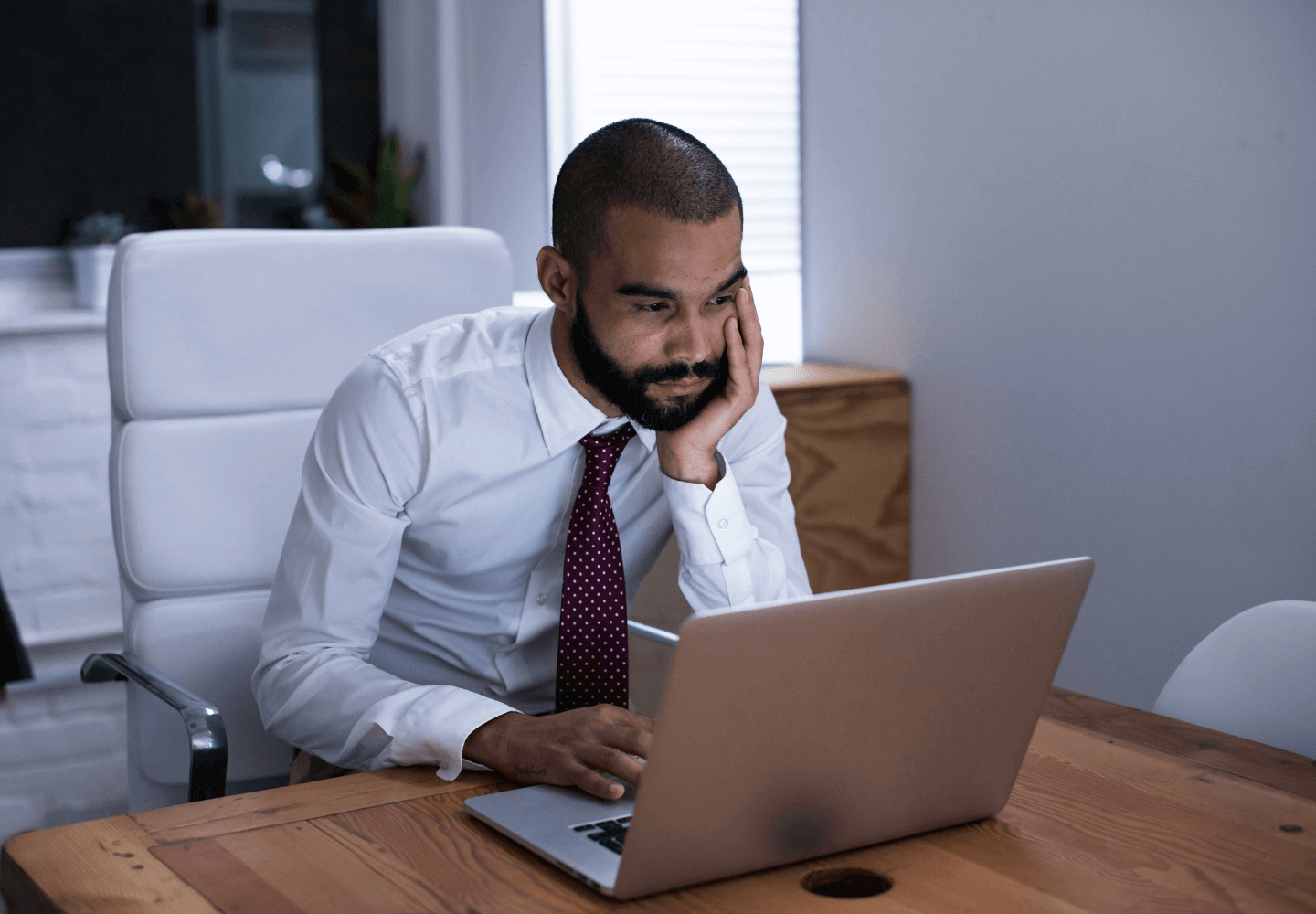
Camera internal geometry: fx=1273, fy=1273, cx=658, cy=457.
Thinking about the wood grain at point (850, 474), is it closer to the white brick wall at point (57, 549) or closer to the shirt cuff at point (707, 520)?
Result: the shirt cuff at point (707, 520)

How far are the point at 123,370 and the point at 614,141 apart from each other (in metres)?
0.71

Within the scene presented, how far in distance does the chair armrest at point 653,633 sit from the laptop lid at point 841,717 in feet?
1.82

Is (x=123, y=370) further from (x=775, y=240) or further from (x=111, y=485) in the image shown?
(x=775, y=240)

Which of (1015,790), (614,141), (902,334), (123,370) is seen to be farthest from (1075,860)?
(902,334)

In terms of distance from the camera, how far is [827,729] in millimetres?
809

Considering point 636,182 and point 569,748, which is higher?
point 636,182

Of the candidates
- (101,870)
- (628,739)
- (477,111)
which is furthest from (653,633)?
(477,111)

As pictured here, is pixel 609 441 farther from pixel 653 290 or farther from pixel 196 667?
pixel 196 667

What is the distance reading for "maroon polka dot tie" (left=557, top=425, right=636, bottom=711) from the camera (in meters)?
1.38

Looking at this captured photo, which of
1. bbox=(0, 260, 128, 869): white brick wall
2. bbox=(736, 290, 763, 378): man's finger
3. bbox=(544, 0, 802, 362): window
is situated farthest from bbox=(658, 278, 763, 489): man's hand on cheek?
bbox=(0, 260, 128, 869): white brick wall

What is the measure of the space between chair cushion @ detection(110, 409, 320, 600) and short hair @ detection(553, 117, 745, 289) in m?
0.53

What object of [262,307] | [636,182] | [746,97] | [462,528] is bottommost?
[462,528]

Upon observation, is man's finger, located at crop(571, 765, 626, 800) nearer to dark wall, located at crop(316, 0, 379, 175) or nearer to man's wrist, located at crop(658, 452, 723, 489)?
man's wrist, located at crop(658, 452, 723, 489)

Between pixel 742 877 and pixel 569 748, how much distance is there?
203 mm
